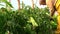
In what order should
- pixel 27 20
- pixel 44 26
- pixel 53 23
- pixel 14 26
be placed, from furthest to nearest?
pixel 53 23 → pixel 44 26 → pixel 27 20 → pixel 14 26

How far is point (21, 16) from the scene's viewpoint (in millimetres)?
1523

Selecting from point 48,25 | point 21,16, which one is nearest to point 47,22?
point 48,25

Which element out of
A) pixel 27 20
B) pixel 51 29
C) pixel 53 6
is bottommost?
pixel 51 29

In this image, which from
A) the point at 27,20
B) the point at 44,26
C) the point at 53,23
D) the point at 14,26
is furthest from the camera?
the point at 53,23

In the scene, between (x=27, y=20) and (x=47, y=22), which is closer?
(x=27, y=20)

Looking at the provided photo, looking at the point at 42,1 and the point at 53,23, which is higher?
the point at 42,1

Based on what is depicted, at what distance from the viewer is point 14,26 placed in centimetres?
144

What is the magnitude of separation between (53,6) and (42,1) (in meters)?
0.19

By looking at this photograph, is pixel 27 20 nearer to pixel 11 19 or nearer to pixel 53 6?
pixel 11 19

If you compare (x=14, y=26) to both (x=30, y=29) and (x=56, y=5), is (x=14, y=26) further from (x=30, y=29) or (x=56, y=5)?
(x=56, y=5)

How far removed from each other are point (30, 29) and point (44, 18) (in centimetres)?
29

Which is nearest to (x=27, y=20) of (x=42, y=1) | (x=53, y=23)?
(x=42, y=1)

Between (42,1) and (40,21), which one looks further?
(42,1)

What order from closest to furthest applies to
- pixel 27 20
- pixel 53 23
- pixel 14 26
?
1. pixel 14 26
2. pixel 27 20
3. pixel 53 23
